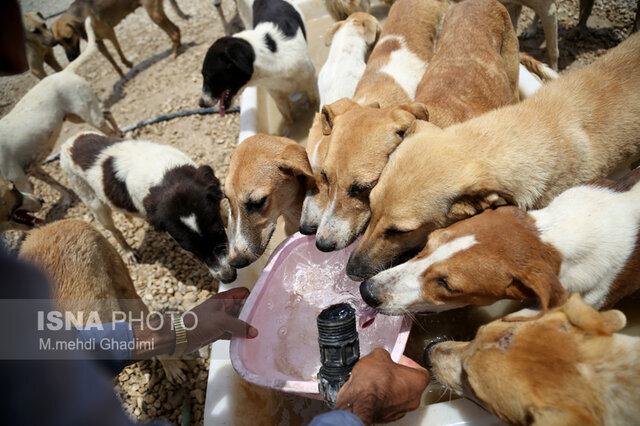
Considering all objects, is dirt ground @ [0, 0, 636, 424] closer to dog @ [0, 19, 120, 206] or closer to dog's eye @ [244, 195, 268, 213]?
dog @ [0, 19, 120, 206]

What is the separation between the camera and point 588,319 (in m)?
2.02

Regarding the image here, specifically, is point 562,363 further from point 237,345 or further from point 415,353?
point 237,345

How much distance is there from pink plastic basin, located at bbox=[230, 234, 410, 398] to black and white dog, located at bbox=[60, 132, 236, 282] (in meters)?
0.61

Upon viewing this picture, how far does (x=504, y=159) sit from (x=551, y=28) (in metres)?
3.11

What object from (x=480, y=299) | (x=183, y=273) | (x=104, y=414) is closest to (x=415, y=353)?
(x=480, y=299)

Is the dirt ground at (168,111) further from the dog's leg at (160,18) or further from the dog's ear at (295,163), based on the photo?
the dog's ear at (295,163)

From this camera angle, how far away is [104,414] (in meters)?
1.60

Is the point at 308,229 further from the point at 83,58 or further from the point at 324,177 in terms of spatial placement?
the point at 83,58

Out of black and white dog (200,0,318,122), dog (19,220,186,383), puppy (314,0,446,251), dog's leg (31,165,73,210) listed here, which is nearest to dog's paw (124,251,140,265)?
dog (19,220,186,383)

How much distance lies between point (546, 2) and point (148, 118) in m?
5.81

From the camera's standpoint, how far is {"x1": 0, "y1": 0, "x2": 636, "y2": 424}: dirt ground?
12.5 feet

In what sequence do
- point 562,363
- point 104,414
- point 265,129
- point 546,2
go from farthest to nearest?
1. point 265,129
2. point 546,2
3. point 562,363
4. point 104,414

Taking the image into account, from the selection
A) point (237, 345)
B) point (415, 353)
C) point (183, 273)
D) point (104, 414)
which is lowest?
point (183, 273)

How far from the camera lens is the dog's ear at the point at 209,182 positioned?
156 inches
